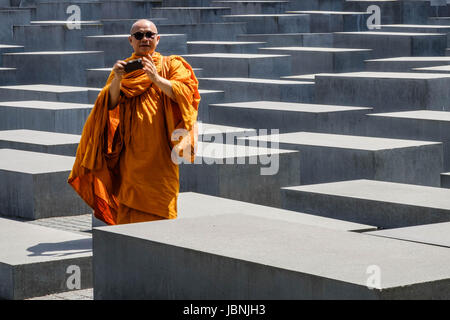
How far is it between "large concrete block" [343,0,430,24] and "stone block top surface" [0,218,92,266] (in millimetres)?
19795

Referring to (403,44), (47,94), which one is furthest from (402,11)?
(47,94)

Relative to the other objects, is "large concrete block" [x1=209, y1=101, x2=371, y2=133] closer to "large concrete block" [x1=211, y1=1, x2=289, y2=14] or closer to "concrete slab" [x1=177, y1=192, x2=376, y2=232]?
"concrete slab" [x1=177, y1=192, x2=376, y2=232]

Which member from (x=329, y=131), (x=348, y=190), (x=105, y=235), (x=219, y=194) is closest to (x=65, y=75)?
(x=329, y=131)

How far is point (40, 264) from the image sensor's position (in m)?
6.28

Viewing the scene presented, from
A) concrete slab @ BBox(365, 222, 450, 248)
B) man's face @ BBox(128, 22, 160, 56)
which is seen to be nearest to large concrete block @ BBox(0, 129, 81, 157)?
man's face @ BBox(128, 22, 160, 56)

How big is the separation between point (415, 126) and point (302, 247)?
686cm

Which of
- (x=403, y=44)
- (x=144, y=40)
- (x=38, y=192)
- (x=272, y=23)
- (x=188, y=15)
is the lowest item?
(x=38, y=192)

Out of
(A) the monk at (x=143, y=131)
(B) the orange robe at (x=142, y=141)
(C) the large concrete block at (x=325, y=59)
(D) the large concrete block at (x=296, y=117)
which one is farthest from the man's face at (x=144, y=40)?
(C) the large concrete block at (x=325, y=59)

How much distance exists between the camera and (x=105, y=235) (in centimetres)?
544

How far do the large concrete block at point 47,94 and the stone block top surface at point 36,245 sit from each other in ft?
24.4

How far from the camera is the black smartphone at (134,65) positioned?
20.8ft

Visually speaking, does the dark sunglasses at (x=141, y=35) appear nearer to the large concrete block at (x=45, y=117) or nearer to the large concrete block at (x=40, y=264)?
the large concrete block at (x=40, y=264)

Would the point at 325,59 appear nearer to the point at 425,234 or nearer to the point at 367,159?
the point at 367,159

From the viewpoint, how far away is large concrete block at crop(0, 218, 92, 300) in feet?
20.4
